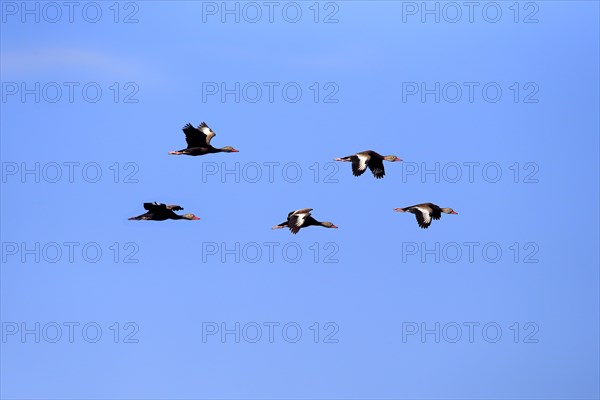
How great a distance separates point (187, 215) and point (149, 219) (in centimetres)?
211

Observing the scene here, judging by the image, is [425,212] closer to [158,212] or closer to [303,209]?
[303,209]

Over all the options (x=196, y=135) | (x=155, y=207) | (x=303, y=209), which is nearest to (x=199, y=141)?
(x=196, y=135)

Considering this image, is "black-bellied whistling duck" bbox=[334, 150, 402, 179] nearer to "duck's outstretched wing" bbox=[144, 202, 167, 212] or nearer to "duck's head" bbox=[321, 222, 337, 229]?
"duck's head" bbox=[321, 222, 337, 229]

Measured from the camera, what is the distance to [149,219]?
160 meters

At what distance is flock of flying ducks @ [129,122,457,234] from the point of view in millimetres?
159500

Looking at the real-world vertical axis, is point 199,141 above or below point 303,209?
above

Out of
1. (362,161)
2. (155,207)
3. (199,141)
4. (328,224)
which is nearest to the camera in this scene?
(362,161)

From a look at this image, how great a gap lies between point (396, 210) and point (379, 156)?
6.16ft

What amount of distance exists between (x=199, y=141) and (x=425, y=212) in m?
7.56

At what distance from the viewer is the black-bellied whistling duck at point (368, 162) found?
15939 cm

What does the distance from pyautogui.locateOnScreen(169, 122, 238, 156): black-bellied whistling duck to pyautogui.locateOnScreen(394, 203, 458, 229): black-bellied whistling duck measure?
20.6 feet

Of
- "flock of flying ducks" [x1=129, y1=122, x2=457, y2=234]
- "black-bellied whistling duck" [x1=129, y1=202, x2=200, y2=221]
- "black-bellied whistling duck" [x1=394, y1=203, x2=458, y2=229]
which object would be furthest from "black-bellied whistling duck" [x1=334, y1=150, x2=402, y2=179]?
"black-bellied whistling duck" [x1=129, y1=202, x2=200, y2=221]

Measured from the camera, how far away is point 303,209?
16012 centimetres

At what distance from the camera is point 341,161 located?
160 meters
